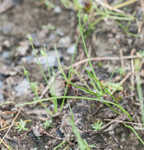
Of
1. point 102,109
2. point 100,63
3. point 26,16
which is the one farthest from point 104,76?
point 26,16

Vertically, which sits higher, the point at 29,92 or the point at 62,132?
the point at 29,92

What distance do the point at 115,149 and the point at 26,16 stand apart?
6.49ft

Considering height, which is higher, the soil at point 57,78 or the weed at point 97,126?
the soil at point 57,78

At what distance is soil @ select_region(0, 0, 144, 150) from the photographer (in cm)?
161

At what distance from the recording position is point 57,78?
2086 millimetres

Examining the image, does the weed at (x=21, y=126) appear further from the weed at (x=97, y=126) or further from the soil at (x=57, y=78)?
the weed at (x=97, y=126)

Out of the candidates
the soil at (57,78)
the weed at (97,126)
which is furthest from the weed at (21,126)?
the weed at (97,126)

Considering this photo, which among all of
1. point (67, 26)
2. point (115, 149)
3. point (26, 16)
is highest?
point (26, 16)

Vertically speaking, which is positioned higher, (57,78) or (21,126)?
(57,78)

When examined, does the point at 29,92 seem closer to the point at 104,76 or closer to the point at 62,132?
the point at 62,132

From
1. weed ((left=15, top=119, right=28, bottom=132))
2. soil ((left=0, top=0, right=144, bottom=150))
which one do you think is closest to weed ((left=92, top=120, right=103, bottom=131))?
soil ((left=0, top=0, right=144, bottom=150))

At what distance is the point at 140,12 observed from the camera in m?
2.39

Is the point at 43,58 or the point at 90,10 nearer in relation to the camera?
the point at 43,58

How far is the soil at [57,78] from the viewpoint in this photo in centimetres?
161
